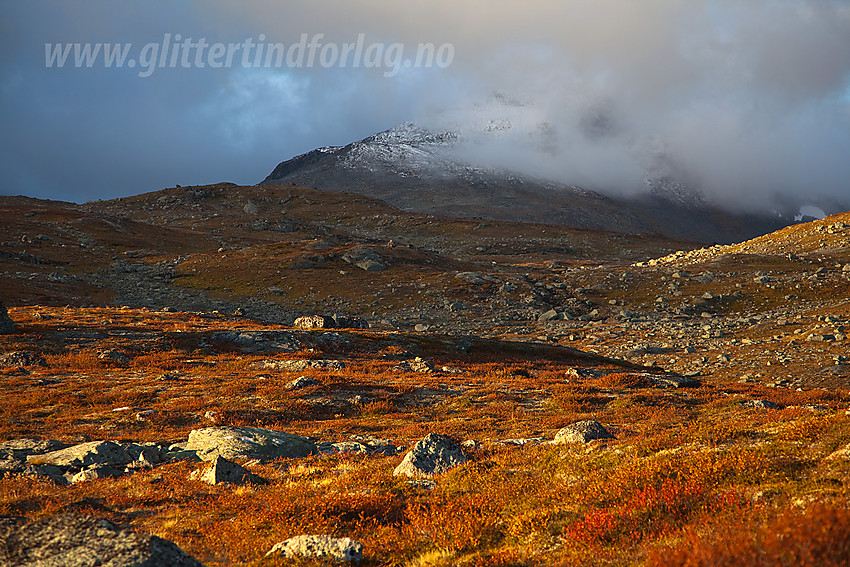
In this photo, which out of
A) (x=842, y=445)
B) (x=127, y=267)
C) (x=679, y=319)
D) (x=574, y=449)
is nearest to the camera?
(x=842, y=445)

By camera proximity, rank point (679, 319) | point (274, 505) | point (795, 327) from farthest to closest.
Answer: point (679, 319)
point (795, 327)
point (274, 505)

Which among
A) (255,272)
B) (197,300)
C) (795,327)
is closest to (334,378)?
(795,327)

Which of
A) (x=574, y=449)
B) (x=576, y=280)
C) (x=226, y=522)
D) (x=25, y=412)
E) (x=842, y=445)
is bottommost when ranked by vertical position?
(x=25, y=412)

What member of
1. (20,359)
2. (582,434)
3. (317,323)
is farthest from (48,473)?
(317,323)

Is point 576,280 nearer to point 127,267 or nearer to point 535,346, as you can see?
point 535,346

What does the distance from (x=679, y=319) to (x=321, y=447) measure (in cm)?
4034

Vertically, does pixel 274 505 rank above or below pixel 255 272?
below

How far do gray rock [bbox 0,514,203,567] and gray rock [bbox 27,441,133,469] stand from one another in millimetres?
7131

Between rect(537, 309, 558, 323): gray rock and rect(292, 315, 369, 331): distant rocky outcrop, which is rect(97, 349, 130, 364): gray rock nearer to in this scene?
rect(292, 315, 369, 331): distant rocky outcrop

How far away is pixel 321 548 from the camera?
6676 mm

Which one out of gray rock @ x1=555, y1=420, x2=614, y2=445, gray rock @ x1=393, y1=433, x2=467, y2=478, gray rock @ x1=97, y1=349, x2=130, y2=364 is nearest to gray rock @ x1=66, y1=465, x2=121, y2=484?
gray rock @ x1=393, y1=433, x2=467, y2=478

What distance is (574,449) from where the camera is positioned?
11.1 metres

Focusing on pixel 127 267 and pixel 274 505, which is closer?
pixel 274 505

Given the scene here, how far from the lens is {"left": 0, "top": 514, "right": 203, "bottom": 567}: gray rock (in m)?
5.44
